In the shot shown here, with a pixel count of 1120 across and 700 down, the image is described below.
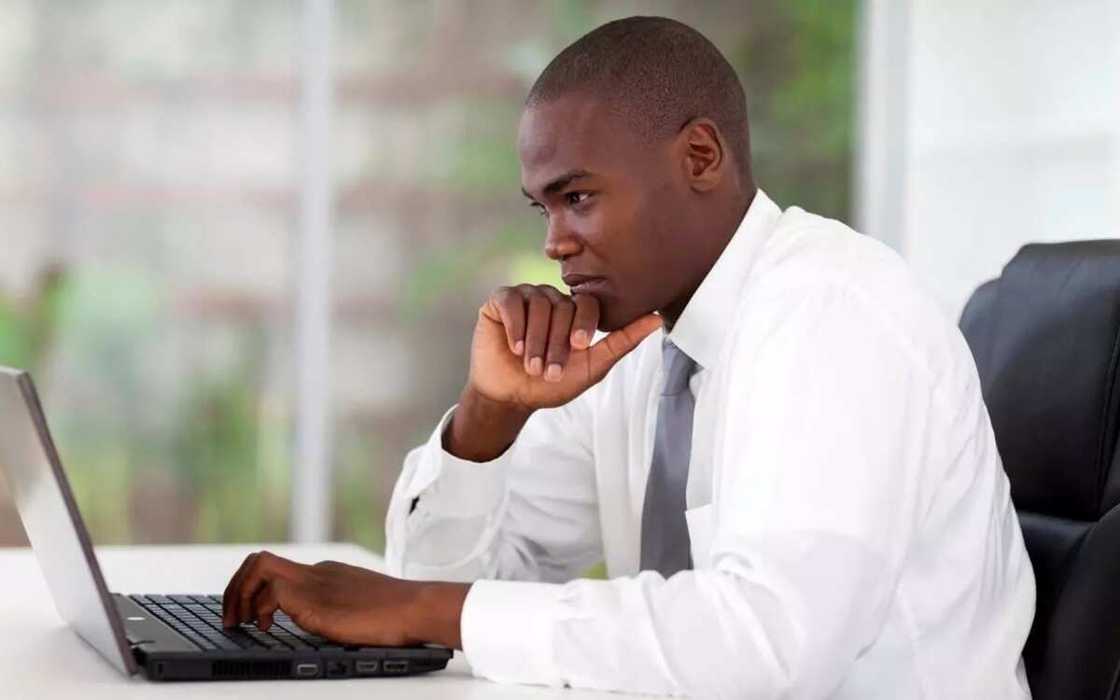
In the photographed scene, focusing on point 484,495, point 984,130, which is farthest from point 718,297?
point 984,130

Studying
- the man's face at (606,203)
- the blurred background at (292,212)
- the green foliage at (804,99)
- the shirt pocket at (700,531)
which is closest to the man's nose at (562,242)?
the man's face at (606,203)

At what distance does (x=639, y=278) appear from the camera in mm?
1663

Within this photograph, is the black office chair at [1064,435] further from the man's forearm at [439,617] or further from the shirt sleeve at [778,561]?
the man's forearm at [439,617]

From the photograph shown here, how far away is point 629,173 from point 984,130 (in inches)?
104

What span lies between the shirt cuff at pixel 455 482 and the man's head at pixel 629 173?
0.73 ft

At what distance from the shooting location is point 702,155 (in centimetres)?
168

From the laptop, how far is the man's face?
0.48m

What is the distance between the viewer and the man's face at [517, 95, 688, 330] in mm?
1638

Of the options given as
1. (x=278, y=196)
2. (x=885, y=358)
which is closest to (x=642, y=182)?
(x=885, y=358)

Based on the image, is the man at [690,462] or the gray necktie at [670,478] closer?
the man at [690,462]

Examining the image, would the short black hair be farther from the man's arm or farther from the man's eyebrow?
the man's arm

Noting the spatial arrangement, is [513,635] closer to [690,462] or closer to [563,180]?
[690,462]

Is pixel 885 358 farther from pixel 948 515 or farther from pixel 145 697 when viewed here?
pixel 145 697

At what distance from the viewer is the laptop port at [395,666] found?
125 cm
